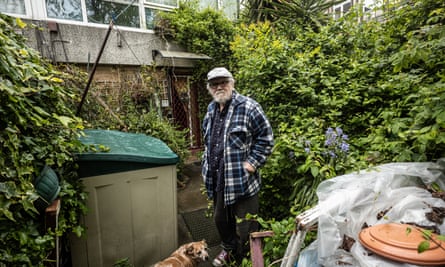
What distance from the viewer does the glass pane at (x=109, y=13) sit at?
423cm

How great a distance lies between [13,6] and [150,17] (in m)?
2.26

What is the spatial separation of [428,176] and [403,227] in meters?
0.46

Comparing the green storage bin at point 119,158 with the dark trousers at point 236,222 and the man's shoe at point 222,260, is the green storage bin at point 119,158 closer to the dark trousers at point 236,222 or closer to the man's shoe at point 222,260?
the dark trousers at point 236,222

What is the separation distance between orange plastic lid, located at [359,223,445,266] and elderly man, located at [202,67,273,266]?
0.98 meters

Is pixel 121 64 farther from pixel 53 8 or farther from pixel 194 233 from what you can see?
pixel 194 233

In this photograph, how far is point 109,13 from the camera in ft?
14.5

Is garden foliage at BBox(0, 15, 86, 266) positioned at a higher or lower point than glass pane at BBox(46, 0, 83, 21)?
lower

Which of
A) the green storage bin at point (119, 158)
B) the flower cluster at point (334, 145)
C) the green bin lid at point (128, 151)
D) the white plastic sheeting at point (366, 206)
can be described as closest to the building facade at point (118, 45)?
the green bin lid at point (128, 151)

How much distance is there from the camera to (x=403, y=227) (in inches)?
31.9

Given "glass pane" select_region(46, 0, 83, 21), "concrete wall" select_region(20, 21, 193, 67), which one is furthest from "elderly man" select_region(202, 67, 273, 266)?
"glass pane" select_region(46, 0, 83, 21)

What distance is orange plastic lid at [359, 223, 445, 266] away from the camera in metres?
0.68

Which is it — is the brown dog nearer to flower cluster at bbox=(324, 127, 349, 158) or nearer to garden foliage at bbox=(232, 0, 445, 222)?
garden foliage at bbox=(232, 0, 445, 222)

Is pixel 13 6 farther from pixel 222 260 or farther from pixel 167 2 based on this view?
pixel 222 260

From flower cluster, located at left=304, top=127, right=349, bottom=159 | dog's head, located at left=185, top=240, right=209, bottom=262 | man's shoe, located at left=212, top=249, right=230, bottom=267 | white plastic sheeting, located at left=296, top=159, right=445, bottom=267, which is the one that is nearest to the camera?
white plastic sheeting, located at left=296, top=159, right=445, bottom=267
